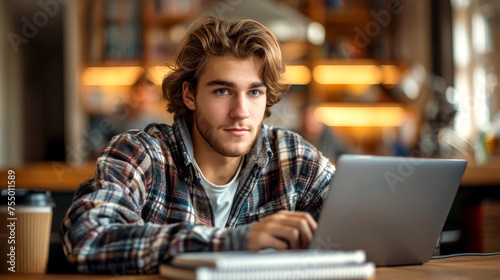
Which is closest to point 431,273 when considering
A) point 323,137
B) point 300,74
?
point 323,137

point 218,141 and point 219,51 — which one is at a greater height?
point 219,51

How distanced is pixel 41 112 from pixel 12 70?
60 centimetres

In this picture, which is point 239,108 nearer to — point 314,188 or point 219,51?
point 219,51

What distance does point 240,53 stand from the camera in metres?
1.56

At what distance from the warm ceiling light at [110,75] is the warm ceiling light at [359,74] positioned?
164 centimetres

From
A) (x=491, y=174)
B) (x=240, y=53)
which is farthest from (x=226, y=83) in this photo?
(x=491, y=174)

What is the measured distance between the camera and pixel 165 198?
1.53 meters

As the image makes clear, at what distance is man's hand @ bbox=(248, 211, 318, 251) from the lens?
1016 mm

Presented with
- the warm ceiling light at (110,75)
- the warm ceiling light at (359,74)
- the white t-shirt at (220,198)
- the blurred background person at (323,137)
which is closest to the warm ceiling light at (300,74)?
the warm ceiling light at (359,74)

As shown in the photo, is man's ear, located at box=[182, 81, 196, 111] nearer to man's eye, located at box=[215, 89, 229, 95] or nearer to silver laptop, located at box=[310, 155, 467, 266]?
man's eye, located at box=[215, 89, 229, 95]

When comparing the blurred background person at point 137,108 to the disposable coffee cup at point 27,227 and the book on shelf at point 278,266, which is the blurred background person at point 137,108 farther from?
the book on shelf at point 278,266

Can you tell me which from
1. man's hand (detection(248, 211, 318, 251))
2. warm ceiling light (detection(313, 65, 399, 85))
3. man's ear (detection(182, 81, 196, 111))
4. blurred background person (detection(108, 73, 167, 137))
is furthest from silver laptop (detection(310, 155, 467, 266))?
warm ceiling light (detection(313, 65, 399, 85))

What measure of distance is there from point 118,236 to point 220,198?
557 millimetres

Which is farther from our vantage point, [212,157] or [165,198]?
[212,157]
